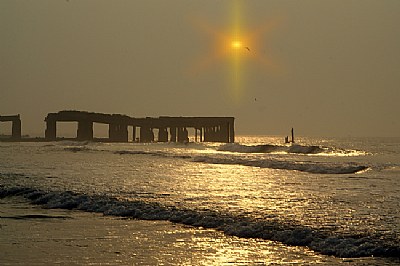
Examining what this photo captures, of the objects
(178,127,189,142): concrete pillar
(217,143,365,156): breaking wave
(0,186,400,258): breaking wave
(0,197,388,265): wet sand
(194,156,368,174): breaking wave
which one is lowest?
(0,197,388,265): wet sand

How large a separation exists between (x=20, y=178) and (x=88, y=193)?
6.40 metres

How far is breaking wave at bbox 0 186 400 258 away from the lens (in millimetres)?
10258

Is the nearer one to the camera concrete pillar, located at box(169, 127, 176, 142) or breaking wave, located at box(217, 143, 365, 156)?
breaking wave, located at box(217, 143, 365, 156)

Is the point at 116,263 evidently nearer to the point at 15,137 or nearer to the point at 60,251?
the point at 60,251

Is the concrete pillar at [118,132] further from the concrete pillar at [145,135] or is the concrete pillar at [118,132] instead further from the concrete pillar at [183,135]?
the concrete pillar at [183,135]

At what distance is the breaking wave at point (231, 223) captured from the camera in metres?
10.3

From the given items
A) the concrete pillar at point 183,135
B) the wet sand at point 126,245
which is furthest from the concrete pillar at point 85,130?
the wet sand at point 126,245

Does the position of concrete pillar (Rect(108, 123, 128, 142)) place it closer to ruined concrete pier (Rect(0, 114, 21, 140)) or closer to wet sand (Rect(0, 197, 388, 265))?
ruined concrete pier (Rect(0, 114, 21, 140))

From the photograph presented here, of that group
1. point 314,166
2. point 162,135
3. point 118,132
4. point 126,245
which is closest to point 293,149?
point 314,166

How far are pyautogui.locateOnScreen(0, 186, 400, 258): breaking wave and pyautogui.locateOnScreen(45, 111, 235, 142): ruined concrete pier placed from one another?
81.6m

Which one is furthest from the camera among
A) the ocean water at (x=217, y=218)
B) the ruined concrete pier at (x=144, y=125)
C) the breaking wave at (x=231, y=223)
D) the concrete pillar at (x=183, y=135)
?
the concrete pillar at (x=183, y=135)

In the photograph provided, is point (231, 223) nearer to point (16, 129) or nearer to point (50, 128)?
point (50, 128)

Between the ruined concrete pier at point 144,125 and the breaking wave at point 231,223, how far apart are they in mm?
81596

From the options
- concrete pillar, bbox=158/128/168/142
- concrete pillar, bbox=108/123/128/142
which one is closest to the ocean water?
concrete pillar, bbox=108/123/128/142
